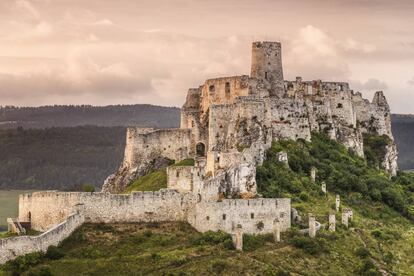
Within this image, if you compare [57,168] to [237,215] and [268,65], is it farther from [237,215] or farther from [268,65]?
[237,215]

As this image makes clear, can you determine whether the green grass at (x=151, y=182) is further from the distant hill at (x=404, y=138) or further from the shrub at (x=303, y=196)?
the distant hill at (x=404, y=138)

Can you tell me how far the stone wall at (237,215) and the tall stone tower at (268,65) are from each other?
24.6 m

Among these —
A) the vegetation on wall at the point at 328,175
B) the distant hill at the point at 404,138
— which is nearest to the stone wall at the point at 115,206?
the vegetation on wall at the point at 328,175

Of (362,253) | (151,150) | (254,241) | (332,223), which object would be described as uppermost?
(151,150)

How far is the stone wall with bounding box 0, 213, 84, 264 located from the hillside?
1.70 feet

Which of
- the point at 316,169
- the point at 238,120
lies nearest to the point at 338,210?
the point at 316,169

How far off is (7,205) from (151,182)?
73.9 m

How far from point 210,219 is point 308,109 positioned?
25.1m

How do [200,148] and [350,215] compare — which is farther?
[200,148]

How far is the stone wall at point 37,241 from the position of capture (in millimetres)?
58812

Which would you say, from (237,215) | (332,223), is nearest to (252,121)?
(332,223)

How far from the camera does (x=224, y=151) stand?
2899 inches

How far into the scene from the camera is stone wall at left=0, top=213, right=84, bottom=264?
58.8 meters

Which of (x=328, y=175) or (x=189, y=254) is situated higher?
(x=328, y=175)
